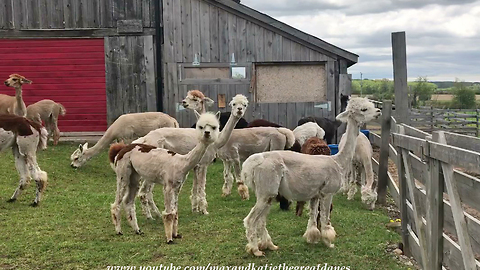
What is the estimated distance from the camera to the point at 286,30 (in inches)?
585

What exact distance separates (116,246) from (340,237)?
10.1 ft

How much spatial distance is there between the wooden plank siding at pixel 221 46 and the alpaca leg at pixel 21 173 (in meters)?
6.61

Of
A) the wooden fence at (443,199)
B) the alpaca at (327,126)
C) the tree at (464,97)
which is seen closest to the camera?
the wooden fence at (443,199)

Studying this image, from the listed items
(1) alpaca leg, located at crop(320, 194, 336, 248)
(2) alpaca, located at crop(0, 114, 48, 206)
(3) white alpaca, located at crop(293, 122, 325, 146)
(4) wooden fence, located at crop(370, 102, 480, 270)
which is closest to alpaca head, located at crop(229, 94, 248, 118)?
(1) alpaca leg, located at crop(320, 194, 336, 248)

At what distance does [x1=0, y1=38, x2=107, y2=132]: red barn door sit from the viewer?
1554cm

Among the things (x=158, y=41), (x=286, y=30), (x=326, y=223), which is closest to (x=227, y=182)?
(x=326, y=223)

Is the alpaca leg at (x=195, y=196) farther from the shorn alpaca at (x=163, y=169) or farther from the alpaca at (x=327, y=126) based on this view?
the alpaca at (x=327, y=126)

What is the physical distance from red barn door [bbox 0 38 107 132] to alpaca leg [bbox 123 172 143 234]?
29.3 ft

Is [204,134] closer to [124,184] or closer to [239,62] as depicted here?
[124,184]

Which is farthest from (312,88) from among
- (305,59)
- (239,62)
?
(239,62)

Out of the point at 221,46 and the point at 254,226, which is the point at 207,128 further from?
the point at 221,46

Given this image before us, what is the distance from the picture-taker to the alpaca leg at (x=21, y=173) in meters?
9.02

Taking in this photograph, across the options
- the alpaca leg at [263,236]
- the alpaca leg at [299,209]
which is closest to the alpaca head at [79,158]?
the alpaca leg at [299,209]

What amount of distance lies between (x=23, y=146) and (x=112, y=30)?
7297mm
